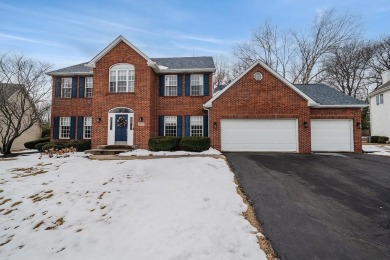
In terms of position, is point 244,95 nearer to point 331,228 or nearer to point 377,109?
point 331,228

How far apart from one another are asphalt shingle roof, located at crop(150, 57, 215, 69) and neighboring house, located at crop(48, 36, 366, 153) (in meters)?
0.08

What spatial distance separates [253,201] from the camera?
4965 mm

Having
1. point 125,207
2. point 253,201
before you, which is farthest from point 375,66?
point 125,207

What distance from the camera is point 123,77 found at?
14.1m

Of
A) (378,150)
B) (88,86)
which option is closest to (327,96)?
(378,150)

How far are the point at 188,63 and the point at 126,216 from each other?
44.7 ft

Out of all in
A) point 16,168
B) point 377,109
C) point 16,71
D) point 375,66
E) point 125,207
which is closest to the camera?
point 125,207

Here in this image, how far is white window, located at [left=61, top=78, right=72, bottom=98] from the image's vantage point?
1630 centimetres

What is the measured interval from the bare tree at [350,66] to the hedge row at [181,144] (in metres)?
26.2

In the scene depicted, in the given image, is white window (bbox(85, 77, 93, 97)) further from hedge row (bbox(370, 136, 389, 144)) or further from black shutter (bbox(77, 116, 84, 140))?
hedge row (bbox(370, 136, 389, 144))

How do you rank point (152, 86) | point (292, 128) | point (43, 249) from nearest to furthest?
1. point (43, 249)
2. point (292, 128)
3. point (152, 86)

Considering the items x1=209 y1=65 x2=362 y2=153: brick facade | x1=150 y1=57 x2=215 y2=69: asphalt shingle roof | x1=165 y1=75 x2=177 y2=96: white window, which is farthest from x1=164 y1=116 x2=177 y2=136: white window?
x1=150 y1=57 x2=215 y2=69: asphalt shingle roof

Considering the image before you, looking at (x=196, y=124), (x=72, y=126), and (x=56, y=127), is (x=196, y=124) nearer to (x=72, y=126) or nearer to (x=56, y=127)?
(x=72, y=126)

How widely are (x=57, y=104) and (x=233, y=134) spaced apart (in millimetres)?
13845
